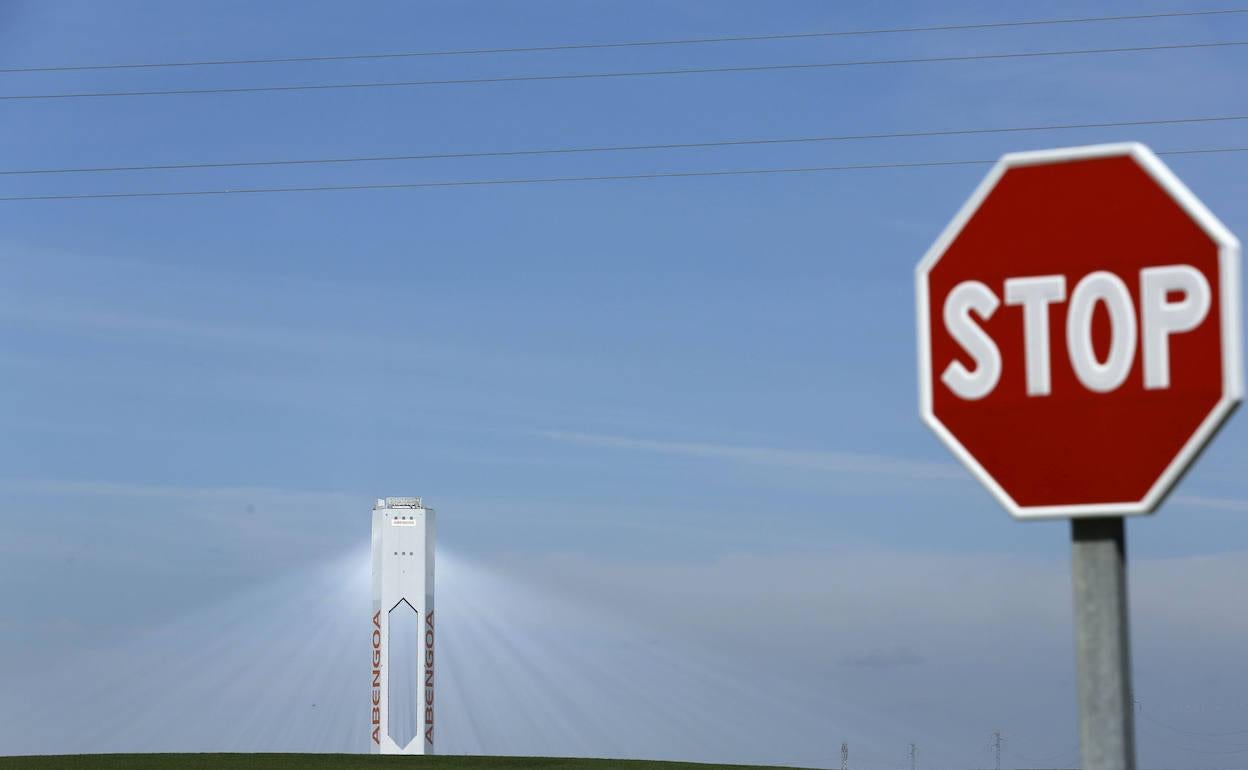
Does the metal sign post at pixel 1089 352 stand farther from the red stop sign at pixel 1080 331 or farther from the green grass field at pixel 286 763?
the green grass field at pixel 286 763

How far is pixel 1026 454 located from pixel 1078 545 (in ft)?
1.40

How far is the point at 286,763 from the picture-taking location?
5109 cm

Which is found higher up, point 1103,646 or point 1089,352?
point 1089,352

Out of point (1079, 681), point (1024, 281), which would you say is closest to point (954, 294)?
point (1024, 281)

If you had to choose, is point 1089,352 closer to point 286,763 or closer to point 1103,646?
point 1103,646

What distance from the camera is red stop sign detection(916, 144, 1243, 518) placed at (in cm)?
596

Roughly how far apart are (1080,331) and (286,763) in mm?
48576

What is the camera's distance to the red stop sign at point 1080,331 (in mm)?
5961

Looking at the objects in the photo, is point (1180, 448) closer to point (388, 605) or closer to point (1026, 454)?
point (1026, 454)

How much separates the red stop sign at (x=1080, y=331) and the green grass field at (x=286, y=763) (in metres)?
44.6

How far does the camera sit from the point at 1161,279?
6.01 m

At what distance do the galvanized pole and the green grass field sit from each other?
44470 millimetres

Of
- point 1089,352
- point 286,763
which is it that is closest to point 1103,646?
point 1089,352

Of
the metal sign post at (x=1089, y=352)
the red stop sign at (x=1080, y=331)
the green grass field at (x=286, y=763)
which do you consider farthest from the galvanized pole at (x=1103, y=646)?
the green grass field at (x=286, y=763)
